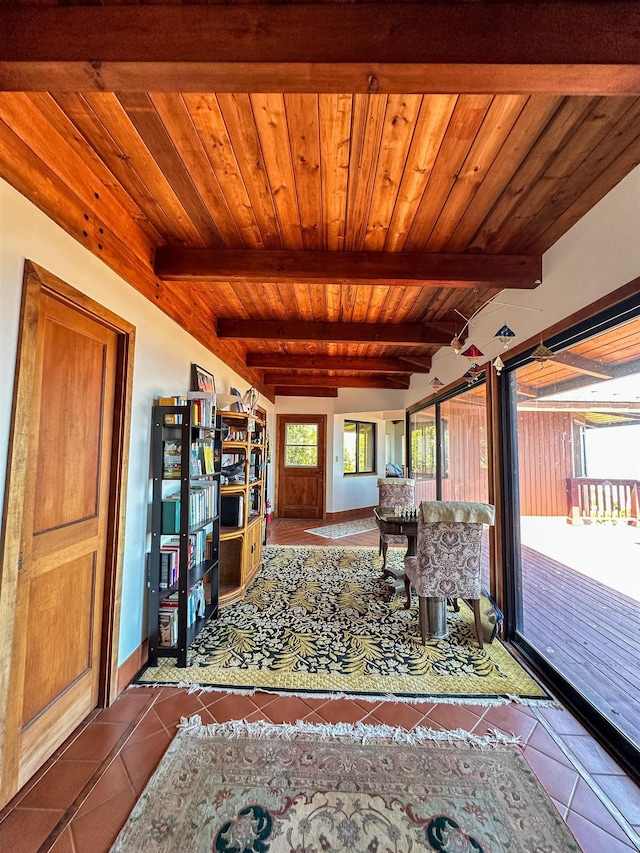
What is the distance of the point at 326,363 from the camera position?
5.38 m

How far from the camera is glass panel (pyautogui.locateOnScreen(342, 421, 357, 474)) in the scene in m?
7.72

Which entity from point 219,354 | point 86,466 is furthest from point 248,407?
point 86,466

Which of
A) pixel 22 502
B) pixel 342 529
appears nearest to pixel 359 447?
pixel 342 529

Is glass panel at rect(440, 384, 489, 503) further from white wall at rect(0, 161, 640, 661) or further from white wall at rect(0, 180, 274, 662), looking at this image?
white wall at rect(0, 180, 274, 662)

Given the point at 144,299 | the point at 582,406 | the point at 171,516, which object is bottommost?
the point at 171,516

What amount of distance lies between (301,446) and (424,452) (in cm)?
278

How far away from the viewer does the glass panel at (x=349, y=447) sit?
7.72 metres

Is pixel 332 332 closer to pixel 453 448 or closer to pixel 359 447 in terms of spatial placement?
pixel 453 448

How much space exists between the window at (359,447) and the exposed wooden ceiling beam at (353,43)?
677 centimetres

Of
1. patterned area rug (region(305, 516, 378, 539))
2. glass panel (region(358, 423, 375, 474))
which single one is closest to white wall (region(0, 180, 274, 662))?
patterned area rug (region(305, 516, 378, 539))

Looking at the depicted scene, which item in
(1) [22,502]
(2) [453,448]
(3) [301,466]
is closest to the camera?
(1) [22,502]

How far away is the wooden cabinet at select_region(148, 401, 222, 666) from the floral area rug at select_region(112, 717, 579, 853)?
69 cm

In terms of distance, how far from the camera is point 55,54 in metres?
1.09

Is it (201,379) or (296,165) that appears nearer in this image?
(296,165)
